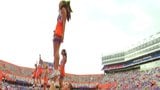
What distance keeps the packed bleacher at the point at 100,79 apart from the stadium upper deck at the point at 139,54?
34.7 ft

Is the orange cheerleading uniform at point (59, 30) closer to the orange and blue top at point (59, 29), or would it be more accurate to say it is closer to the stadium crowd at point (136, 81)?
the orange and blue top at point (59, 29)

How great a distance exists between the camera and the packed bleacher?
62062 mm

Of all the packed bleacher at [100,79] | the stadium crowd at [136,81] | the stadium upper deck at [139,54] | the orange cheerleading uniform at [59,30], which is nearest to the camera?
the orange cheerleading uniform at [59,30]

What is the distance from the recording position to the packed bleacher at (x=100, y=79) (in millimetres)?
62062

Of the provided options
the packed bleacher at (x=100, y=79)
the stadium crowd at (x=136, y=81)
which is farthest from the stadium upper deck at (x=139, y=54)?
the stadium crowd at (x=136, y=81)

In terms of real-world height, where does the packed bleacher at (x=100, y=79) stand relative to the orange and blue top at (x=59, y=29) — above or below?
above

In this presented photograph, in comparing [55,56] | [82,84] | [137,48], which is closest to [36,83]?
[55,56]

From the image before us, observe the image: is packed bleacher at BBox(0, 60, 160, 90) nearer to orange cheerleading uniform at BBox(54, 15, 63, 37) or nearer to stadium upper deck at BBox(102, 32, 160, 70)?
stadium upper deck at BBox(102, 32, 160, 70)

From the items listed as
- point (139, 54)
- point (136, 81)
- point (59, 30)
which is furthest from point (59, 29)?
point (139, 54)

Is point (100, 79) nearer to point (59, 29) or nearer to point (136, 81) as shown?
point (136, 81)

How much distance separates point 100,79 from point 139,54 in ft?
43.1

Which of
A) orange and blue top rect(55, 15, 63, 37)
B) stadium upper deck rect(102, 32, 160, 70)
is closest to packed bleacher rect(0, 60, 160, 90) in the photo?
stadium upper deck rect(102, 32, 160, 70)

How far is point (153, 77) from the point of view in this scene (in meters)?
62.1

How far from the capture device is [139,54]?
91.1 meters
